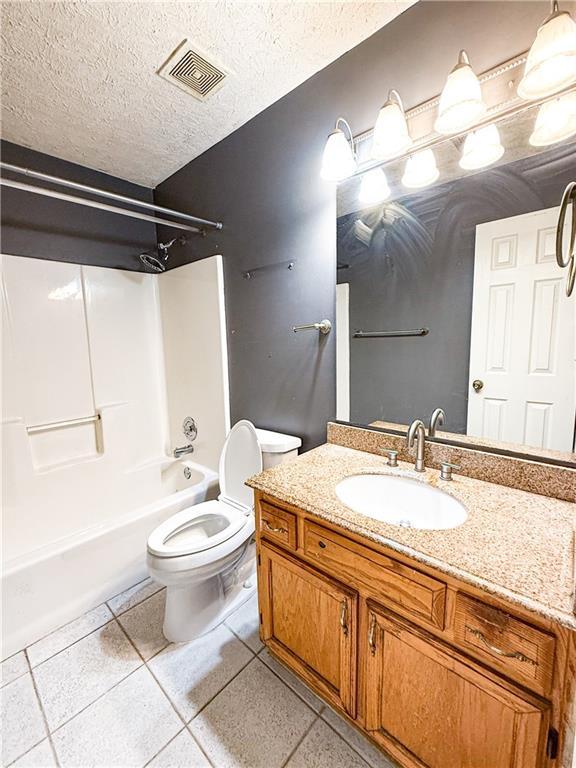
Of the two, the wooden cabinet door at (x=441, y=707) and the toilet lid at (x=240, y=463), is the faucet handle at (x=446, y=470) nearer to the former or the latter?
the wooden cabinet door at (x=441, y=707)

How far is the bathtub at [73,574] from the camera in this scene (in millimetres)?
1447

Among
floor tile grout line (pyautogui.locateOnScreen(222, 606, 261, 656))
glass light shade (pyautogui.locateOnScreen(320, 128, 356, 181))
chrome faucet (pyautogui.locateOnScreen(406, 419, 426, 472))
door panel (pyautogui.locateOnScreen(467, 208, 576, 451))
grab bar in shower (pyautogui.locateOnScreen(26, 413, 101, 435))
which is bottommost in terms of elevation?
floor tile grout line (pyautogui.locateOnScreen(222, 606, 261, 656))

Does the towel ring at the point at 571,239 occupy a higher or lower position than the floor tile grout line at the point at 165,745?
higher

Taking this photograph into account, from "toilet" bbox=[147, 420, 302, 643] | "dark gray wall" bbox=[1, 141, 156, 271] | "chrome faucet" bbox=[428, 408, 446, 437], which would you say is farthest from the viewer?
"dark gray wall" bbox=[1, 141, 156, 271]

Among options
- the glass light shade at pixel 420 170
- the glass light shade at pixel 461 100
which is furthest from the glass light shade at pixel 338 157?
the glass light shade at pixel 461 100

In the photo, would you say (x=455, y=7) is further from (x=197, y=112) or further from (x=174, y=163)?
(x=174, y=163)

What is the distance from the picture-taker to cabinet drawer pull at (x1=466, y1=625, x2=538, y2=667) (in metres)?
0.66

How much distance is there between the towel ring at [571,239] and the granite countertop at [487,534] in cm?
66

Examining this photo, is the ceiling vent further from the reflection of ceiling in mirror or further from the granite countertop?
the granite countertop

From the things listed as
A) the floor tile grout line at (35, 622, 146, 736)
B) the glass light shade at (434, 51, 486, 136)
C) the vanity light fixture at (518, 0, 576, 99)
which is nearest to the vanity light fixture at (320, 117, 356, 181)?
the glass light shade at (434, 51, 486, 136)

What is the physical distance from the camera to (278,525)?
3.76 feet

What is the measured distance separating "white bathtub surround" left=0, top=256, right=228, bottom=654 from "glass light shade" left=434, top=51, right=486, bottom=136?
134 cm

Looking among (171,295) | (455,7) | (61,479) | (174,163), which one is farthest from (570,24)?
(61,479)

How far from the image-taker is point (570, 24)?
2.81 feet
